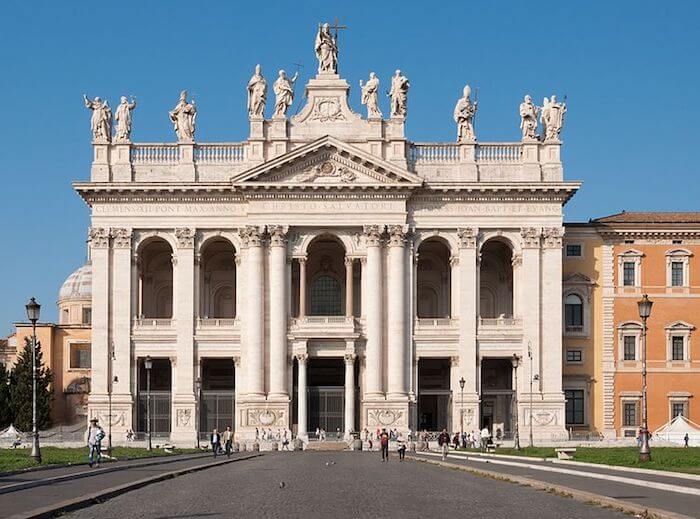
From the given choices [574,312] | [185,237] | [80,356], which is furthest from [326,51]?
[80,356]

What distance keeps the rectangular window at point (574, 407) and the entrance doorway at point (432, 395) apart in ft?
25.3

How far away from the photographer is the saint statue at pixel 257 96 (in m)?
84.2

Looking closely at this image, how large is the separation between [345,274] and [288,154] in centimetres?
1083

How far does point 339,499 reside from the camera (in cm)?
2944

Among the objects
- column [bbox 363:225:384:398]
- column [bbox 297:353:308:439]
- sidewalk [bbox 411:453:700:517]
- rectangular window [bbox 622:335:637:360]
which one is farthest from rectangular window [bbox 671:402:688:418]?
sidewalk [bbox 411:453:700:517]

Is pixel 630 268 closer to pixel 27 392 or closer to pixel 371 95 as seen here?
pixel 371 95

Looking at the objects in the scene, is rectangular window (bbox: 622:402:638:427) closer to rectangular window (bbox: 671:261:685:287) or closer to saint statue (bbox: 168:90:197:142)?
A: rectangular window (bbox: 671:261:685:287)

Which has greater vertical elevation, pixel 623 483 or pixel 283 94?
pixel 283 94

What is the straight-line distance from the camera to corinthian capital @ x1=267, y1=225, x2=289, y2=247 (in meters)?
82.8

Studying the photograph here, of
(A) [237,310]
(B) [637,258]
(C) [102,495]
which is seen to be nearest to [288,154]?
(A) [237,310]

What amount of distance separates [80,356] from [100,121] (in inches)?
1141

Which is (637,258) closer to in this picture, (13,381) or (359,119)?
(359,119)

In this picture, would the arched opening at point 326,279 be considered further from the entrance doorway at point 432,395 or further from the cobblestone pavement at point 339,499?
the cobblestone pavement at point 339,499

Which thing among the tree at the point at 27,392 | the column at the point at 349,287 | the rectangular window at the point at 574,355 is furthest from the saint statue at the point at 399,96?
the tree at the point at 27,392
